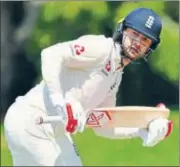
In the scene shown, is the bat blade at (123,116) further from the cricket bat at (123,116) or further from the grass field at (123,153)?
the grass field at (123,153)

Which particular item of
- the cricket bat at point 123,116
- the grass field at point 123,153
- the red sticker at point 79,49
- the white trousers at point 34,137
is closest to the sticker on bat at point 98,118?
the cricket bat at point 123,116

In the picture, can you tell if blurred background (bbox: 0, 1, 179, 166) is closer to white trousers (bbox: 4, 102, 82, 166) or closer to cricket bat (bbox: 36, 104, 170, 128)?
cricket bat (bbox: 36, 104, 170, 128)

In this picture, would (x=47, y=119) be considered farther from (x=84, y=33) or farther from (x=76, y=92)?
(x=84, y=33)

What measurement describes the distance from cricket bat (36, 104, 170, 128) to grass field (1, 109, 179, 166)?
411 mm

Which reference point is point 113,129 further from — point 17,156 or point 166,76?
point 166,76

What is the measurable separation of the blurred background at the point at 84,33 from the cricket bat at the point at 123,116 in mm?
401

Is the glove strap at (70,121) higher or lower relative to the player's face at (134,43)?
lower

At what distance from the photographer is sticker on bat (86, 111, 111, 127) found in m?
2.38

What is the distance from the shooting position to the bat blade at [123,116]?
2.39 meters

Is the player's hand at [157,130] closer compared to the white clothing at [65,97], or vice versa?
the white clothing at [65,97]

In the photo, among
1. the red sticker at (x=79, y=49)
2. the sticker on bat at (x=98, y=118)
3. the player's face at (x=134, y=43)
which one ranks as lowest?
the sticker on bat at (x=98, y=118)

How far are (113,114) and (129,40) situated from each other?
237 mm

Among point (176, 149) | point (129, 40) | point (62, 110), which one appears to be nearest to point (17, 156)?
point (62, 110)

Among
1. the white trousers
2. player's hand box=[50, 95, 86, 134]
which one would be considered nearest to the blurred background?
the white trousers
